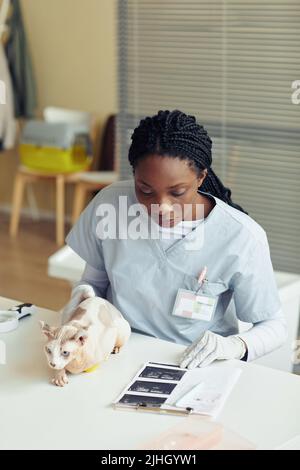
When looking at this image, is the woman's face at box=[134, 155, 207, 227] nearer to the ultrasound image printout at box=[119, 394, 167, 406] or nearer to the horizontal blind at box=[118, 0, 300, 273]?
the ultrasound image printout at box=[119, 394, 167, 406]

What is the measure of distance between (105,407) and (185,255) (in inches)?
21.5

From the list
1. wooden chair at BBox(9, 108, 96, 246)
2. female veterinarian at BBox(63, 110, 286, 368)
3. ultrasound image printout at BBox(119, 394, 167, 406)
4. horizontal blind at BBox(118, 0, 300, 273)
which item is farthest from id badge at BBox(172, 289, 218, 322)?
wooden chair at BBox(9, 108, 96, 246)

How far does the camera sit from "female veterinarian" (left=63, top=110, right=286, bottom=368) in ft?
6.56

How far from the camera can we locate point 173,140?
2012 mm

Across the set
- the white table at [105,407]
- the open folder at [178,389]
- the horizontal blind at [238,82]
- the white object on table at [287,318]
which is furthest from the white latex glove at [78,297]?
the horizontal blind at [238,82]

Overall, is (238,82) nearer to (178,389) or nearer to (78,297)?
(78,297)

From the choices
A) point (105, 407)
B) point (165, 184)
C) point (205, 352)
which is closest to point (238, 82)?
point (165, 184)

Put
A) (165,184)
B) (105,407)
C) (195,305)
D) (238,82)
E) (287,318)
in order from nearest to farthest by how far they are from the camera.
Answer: (105,407) → (165,184) → (195,305) → (287,318) → (238,82)

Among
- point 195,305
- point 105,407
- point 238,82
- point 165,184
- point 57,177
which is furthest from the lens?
point 57,177

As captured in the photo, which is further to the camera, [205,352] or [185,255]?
[185,255]

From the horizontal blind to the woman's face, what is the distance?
187 centimetres

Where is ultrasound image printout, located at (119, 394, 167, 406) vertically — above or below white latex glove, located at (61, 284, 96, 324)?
below

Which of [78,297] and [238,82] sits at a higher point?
[238,82]

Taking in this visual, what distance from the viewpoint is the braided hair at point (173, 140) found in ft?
6.55
